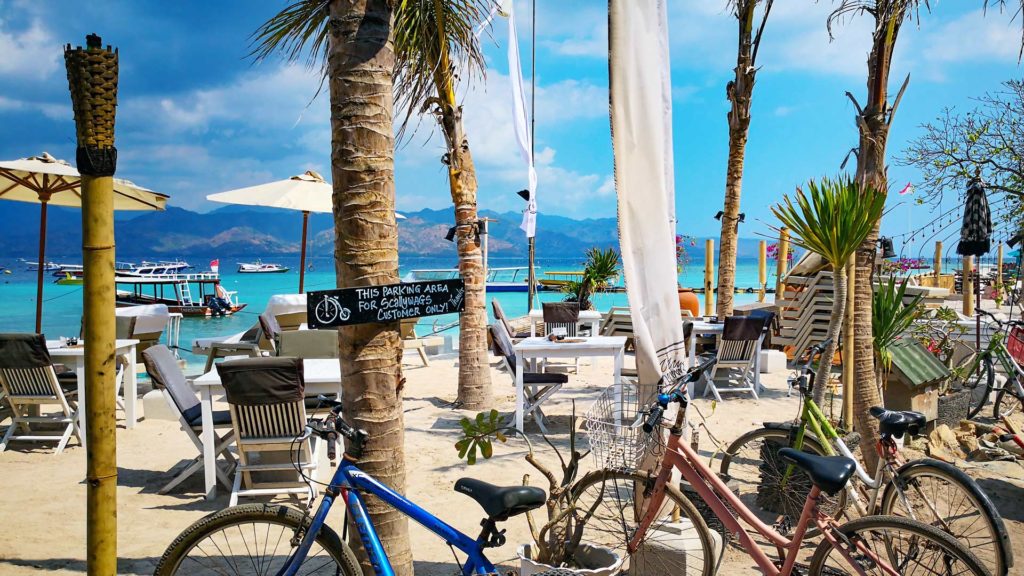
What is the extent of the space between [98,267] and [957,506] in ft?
12.1

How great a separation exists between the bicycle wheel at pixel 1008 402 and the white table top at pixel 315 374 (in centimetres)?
558

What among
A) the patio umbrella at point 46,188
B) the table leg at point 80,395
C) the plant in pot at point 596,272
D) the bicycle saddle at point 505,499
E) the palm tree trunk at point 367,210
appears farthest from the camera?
the plant in pot at point 596,272

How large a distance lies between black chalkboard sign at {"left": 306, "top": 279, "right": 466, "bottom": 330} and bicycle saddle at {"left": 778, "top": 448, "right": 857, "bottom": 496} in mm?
1417

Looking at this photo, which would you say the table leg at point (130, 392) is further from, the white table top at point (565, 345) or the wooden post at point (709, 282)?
the wooden post at point (709, 282)

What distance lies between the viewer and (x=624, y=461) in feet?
9.99

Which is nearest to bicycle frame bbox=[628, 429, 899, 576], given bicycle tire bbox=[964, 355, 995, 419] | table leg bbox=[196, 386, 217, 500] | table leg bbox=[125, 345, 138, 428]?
table leg bbox=[196, 386, 217, 500]

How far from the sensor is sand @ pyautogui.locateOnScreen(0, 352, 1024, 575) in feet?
12.2

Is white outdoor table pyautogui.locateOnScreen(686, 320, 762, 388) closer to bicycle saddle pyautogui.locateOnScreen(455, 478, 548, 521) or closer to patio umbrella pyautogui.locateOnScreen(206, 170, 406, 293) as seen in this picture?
patio umbrella pyautogui.locateOnScreen(206, 170, 406, 293)

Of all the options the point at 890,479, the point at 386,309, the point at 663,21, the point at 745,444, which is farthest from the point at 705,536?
the point at 663,21

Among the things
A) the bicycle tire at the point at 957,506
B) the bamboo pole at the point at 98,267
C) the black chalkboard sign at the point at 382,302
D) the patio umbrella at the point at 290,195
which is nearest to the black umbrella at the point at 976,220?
the bicycle tire at the point at 957,506

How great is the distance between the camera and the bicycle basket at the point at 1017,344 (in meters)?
6.48

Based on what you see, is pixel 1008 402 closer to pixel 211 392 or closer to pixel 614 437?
pixel 614 437

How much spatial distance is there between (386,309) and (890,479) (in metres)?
2.52

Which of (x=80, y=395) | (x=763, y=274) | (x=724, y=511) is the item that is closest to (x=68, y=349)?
(x=80, y=395)
